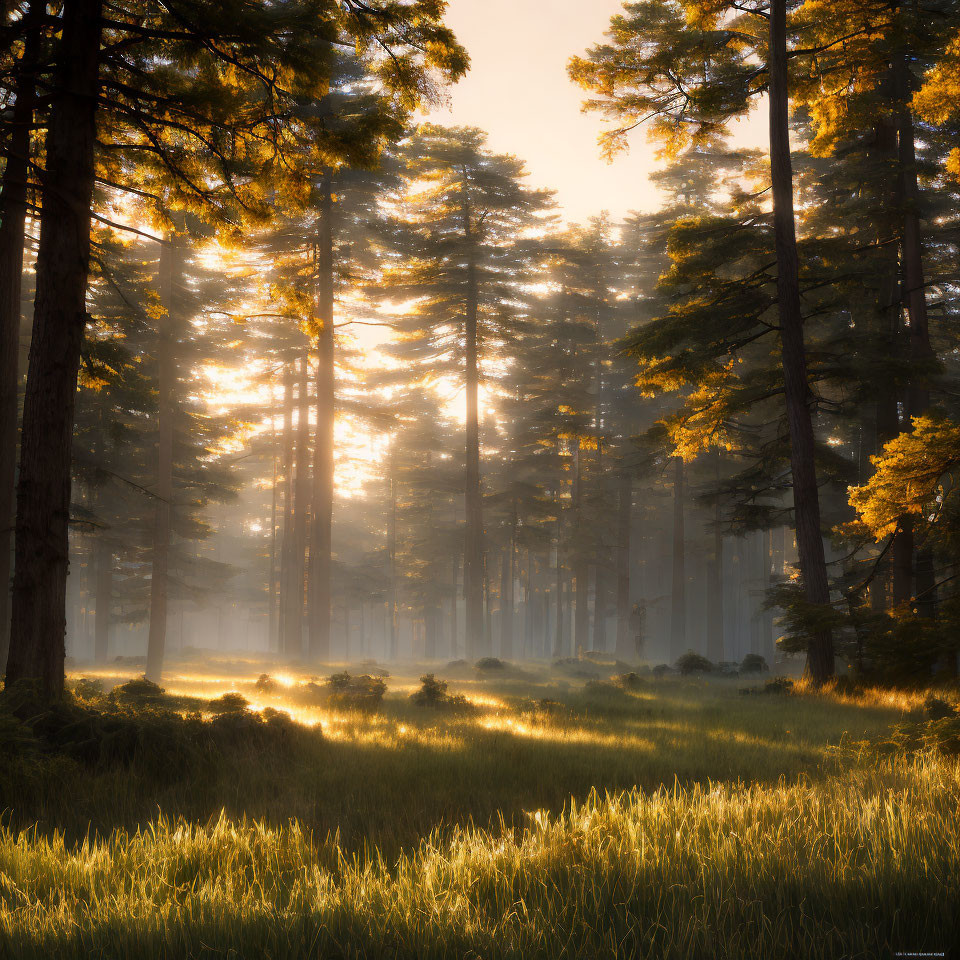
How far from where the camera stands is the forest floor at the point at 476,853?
2.53 m

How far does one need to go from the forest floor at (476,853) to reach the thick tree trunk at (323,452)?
17521mm

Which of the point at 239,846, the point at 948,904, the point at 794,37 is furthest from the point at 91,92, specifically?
the point at 794,37

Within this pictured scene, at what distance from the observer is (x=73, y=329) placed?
7.39 meters

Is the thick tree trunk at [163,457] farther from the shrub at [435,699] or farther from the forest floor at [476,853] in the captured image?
the forest floor at [476,853]

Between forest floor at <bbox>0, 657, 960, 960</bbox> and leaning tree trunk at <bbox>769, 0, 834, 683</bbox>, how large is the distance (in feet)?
19.7

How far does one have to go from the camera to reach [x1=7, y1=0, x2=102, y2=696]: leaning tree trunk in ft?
23.3

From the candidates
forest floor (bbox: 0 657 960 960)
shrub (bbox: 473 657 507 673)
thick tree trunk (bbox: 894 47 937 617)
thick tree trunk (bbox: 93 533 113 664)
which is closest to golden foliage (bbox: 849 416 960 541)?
forest floor (bbox: 0 657 960 960)

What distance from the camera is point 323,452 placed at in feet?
79.4

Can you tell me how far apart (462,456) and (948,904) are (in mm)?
34741

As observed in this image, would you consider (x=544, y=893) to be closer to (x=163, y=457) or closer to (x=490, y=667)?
(x=163, y=457)

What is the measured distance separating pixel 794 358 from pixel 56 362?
1148 centimetres

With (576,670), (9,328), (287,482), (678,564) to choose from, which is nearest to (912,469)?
(9,328)

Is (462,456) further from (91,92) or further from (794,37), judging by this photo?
(91,92)

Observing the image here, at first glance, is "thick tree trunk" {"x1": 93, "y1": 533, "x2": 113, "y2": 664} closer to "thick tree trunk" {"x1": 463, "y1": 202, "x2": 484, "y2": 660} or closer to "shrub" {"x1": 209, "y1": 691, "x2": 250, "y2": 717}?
"thick tree trunk" {"x1": 463, "y1": 202, "x2": 484, "y2": 660}
